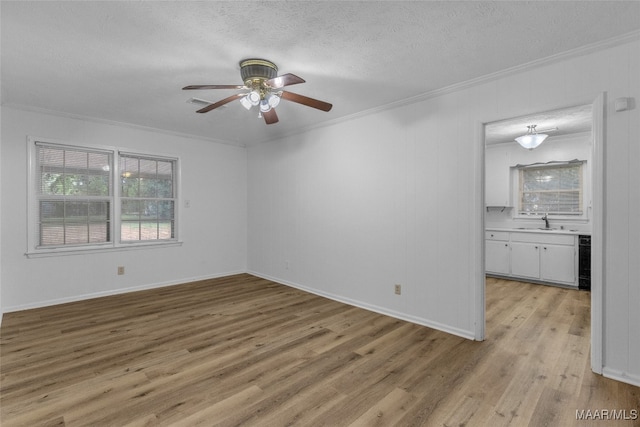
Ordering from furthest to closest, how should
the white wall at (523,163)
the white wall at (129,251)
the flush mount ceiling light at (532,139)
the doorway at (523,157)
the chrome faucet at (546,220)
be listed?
the chrome faucet at (546,220)
the white wall at (523,163)
the flush mount ceiling light at (532,139)
the doorway at (523,157)
the white wall at (129,251)

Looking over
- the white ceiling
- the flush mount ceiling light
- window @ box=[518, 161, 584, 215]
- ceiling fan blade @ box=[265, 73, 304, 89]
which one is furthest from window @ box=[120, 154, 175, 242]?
window @ box=[518, 161, 584, 215]

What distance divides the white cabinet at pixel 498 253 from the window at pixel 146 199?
18.6ft

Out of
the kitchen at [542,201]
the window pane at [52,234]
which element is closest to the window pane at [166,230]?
the window pane at [52,234]

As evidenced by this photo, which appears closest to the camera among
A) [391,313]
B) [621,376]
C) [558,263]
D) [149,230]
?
[621,376]

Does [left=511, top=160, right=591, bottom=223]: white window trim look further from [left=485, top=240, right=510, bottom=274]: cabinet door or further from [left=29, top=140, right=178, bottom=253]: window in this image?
[left=29, top=140, right=178, bottom=253]: window

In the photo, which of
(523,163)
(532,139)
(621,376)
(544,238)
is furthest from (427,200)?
(523,163)

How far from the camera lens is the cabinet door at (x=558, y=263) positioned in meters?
4.91

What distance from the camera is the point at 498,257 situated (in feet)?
18.5

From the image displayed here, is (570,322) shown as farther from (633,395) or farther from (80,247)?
(80,247)

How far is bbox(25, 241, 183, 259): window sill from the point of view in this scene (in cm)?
408

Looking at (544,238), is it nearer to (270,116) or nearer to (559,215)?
(559,215)

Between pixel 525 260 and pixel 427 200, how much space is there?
3.10m

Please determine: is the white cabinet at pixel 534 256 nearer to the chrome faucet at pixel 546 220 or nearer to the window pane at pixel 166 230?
the chrome faucet at pixel 546 220

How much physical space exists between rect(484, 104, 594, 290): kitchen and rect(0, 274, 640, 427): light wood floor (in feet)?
4.13
